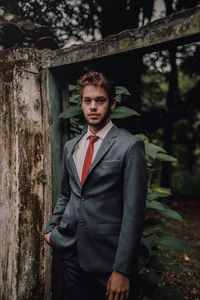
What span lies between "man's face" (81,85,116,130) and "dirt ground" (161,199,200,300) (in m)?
1.11

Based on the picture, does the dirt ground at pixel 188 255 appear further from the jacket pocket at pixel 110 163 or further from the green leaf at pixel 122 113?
the green leaf at pixel 122 113

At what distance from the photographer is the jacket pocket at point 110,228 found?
2.21 metres

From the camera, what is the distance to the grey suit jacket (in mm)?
2084

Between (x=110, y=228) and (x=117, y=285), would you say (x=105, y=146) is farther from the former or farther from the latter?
(x=117, y=285)

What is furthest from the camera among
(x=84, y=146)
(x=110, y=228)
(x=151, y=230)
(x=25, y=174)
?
(x=151, y=230)

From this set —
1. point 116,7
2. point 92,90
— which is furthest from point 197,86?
point 92,90

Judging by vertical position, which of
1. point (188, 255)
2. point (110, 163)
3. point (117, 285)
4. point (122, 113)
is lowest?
point (188, 255)

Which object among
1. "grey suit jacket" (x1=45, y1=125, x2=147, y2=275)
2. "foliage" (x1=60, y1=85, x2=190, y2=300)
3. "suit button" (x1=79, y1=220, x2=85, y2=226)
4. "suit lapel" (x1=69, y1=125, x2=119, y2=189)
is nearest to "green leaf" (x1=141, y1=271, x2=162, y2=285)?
"foliage" (x1=60, y1=85, x2=190, y2=300)

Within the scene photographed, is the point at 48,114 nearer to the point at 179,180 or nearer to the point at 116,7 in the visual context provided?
the point at 116,7

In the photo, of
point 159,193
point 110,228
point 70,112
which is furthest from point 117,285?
point 70,112

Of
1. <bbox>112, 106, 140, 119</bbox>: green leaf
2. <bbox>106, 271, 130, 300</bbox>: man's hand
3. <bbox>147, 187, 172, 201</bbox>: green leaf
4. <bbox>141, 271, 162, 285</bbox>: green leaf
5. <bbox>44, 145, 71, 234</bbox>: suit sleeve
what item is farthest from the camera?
<bbox>147, 187, 172, 201</bbox>: green leaf

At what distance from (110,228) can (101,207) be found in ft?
0.43

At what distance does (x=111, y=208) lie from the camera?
2221mm

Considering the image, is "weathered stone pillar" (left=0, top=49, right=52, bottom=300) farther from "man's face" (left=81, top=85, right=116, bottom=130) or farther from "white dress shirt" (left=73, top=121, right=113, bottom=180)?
"man's face" (left=81, top=85, right=116, bottom=130)
